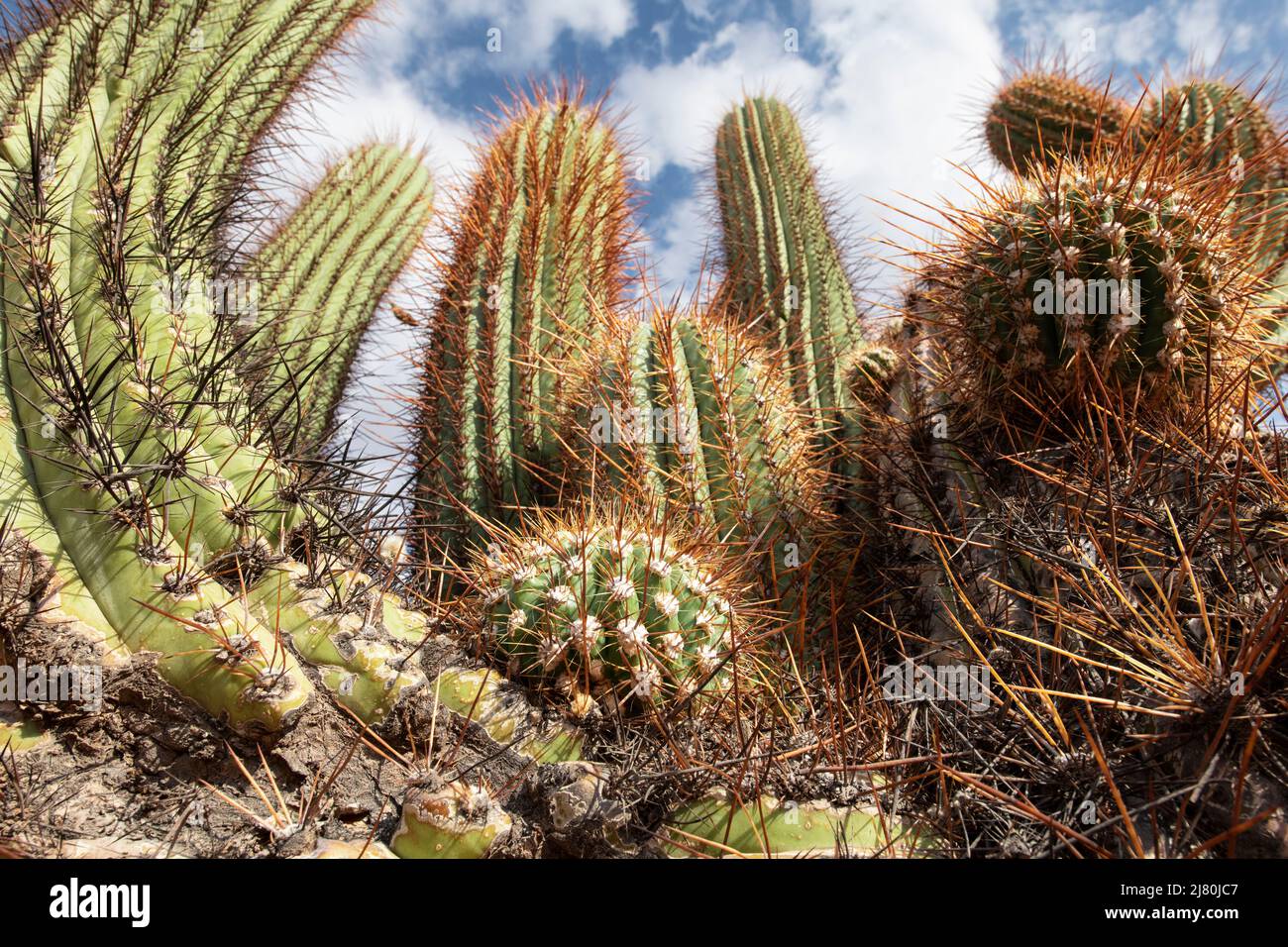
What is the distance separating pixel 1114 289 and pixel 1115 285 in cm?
1

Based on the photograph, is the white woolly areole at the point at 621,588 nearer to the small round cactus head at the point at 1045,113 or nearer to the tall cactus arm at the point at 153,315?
the tall cactus arm at the point at 153,315

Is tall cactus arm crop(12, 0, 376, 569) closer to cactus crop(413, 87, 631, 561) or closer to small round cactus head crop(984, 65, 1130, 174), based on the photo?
cactus crop(413, 87, 631, 561)

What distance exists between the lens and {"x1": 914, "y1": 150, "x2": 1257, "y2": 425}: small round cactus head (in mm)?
2361

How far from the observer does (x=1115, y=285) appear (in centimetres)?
235

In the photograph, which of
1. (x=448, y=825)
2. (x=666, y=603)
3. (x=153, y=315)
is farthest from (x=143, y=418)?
(x=666, y=603)

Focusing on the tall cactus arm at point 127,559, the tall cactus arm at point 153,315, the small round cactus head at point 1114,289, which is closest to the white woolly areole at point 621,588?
the tall cactus arm at point 127,559

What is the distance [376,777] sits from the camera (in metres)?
1.83

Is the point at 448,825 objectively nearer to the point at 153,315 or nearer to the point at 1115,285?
the point at 153,315

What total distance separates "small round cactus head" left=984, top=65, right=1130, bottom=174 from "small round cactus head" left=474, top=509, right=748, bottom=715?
13.3 feet

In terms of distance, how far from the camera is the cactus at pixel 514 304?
3.34m

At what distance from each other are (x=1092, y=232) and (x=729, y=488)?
140 centimetres
